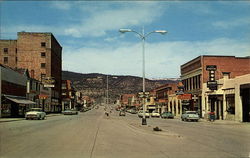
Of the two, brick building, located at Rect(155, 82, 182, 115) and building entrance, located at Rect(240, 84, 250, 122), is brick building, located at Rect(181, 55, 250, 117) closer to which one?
brick building, located at Rect(155, 82, 182, 115)

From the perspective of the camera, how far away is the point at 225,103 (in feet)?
172

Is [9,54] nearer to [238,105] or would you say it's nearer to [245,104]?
[238,105]

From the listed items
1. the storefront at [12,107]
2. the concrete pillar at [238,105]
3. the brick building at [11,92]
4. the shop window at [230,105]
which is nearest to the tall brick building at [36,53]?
the brick building at [11,92]

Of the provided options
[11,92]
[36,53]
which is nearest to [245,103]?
[11,92]

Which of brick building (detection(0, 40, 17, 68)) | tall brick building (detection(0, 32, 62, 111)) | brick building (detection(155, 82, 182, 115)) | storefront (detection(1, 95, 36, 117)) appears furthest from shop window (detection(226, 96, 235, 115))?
brick building (detection(0, 40, 17, 68))

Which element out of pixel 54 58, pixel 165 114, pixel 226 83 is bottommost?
pixel 165 114

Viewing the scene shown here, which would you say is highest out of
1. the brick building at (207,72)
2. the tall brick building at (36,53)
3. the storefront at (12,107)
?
the tall brick building at (36,53)

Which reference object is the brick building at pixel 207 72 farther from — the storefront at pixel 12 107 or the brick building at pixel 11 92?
the brick building at pixel 11 92

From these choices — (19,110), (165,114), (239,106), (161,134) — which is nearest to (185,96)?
(165,114)

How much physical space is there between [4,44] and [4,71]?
5502cm

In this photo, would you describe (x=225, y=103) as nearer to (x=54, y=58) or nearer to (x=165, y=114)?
(x=165, y=114)

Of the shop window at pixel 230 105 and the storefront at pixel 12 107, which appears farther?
the storefront at pixel 12 107

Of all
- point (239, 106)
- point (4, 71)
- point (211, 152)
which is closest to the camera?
point (211, 152)

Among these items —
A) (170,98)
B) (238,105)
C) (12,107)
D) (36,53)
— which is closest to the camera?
(238,105)
